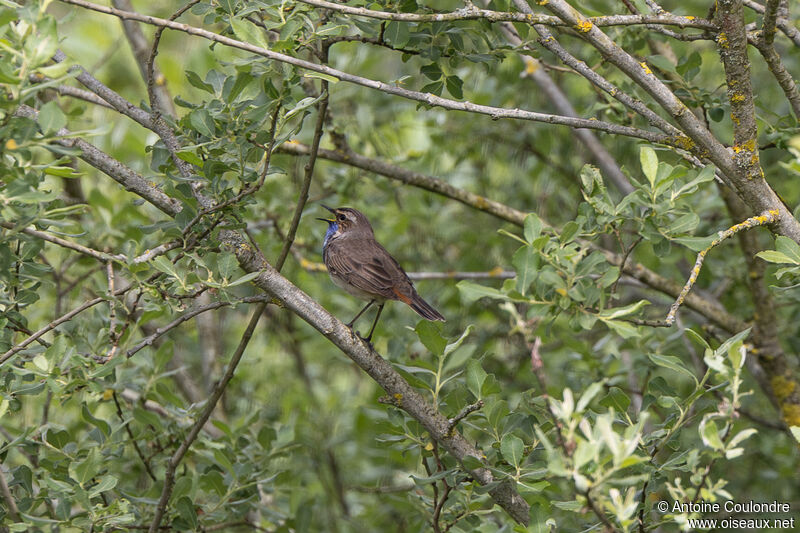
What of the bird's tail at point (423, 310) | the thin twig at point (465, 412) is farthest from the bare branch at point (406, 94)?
the bird's tail at point (423, 310)

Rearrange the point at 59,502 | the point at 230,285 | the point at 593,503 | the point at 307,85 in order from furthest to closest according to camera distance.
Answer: the point at 307,85, the point at 59,502, the point at 230,285, the point at 593,503

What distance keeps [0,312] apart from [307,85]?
2.14 metres

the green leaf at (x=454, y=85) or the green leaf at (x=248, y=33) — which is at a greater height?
the green leaf at (x=454, y=85)

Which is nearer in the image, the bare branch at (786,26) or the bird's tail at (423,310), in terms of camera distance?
the bare branch at (786,26)

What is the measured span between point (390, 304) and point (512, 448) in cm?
367

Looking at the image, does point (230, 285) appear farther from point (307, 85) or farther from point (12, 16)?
point (307, 85)

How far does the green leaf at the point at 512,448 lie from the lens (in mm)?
3062

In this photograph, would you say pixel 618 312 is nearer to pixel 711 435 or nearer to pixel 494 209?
pixel 711 435

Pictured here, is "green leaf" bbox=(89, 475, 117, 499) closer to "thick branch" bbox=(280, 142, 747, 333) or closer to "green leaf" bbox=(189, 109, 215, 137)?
"green leaf" bbox=(189, 109, 215, 137)

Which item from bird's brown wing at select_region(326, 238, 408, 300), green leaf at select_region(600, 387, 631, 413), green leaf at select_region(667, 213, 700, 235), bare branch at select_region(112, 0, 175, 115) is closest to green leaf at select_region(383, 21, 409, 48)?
green leaf at select_region(667, 213, 700, 235)

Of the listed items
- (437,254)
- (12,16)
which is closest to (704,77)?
(437,254)

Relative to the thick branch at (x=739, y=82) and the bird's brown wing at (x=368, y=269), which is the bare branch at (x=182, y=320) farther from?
the thick branch at (x=739, y=82)

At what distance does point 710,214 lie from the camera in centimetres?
552

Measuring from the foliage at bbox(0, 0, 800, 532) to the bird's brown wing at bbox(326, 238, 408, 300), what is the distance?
0.29m
